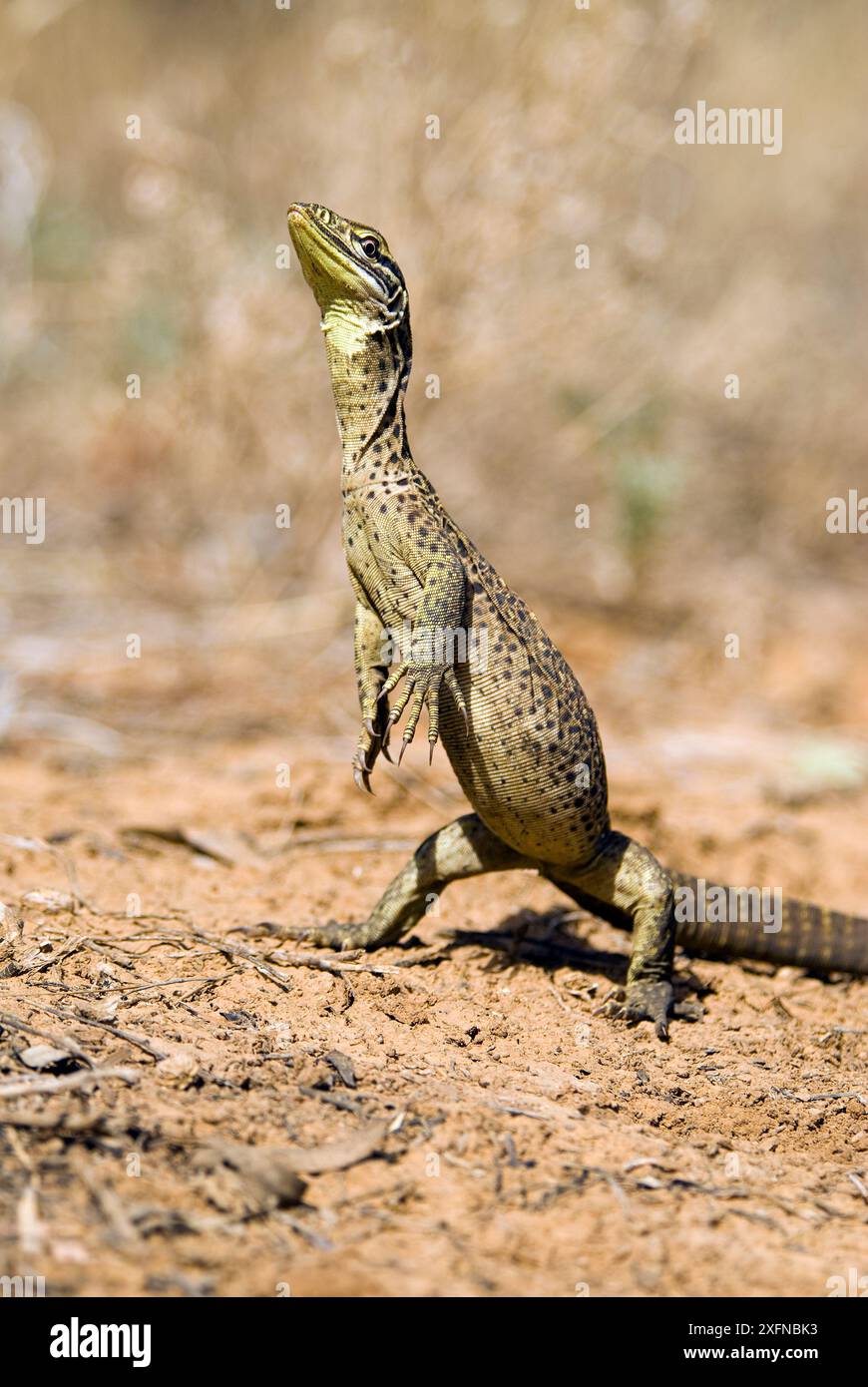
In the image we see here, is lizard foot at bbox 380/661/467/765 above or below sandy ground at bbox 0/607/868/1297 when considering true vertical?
above

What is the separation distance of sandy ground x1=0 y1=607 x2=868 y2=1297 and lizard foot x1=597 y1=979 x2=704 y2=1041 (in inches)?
2.9

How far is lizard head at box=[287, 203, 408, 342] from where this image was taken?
14.5 feet

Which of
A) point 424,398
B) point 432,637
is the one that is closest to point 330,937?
point 432,637

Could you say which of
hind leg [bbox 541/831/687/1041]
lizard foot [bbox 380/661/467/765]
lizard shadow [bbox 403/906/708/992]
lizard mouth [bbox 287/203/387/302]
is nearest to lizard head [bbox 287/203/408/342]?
lizard mouth [bbox 287/203/387/302]


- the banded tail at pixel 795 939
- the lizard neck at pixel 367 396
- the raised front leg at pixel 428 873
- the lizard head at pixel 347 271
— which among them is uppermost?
the lizard head at pixel 347 271

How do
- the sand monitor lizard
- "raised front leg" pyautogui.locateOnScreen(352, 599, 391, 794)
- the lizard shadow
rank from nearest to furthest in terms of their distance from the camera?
the sand monitor lizard
"raised front leg" pyautogui.locateOnScreen(352, 599, 391, 794)
the lizard shadow

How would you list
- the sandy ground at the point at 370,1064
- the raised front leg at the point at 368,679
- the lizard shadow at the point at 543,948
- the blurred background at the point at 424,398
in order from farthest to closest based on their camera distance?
the blurred background at the point at 424,398
the lizard shadow at the point at 543,948
the raised front leg at the point at 368,679
the sandy ground at the point at 370,1064

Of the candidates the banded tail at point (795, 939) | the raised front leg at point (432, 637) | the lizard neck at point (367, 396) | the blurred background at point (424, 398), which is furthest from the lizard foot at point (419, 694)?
the blurred background at point (424, 398)

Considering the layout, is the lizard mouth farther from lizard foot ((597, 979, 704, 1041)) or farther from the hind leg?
lizard foot ((597, 979, 704, 1041))

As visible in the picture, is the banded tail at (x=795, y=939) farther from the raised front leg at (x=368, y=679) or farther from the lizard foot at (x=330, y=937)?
the raised front leg at (x=368, y=679)

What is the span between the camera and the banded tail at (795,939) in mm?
5379

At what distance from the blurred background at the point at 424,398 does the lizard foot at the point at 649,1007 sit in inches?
150

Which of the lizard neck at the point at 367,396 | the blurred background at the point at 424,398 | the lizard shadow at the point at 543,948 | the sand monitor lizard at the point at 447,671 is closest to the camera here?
the sand monitor lizard at the point at 447,671

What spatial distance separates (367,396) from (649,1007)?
260 cm
